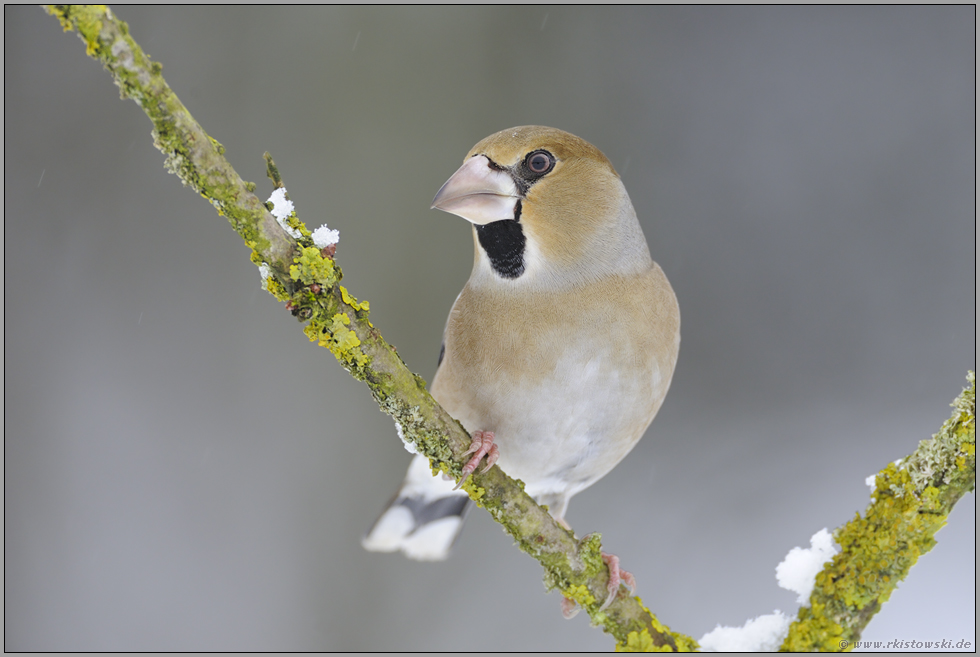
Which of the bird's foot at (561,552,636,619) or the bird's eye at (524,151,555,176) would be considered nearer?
the bird's foot at (561,552,636,619)

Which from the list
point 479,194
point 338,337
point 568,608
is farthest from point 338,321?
point 568,608

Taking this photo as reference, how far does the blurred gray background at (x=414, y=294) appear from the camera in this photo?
13.5ft

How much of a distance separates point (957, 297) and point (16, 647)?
5.69m

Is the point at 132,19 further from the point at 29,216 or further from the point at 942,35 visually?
the point at 942,35

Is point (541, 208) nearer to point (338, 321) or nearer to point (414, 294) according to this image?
point (338, 321)

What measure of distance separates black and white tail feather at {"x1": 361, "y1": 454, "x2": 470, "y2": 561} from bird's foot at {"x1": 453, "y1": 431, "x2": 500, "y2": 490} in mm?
1014

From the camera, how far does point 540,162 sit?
7.09ft

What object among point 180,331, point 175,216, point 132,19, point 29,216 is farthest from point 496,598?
point 132,19

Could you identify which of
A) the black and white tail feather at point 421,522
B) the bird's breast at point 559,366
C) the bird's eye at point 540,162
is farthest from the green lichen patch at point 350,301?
the black and white tail feather at point 421,522

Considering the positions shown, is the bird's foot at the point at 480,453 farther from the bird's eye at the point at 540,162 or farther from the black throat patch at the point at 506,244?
the bird's eye at the point at 540,162

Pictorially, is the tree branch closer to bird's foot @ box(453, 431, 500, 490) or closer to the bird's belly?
the bird's belly

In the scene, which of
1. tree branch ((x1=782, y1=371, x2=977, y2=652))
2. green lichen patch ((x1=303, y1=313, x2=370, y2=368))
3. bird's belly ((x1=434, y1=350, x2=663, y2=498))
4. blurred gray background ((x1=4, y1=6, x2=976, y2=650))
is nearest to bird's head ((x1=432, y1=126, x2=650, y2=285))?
bird's belly ((x1=434, y1=350, x2=663, y2=498))

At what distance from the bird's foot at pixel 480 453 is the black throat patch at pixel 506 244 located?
1.81 feet

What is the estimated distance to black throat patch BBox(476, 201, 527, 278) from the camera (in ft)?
7.16
